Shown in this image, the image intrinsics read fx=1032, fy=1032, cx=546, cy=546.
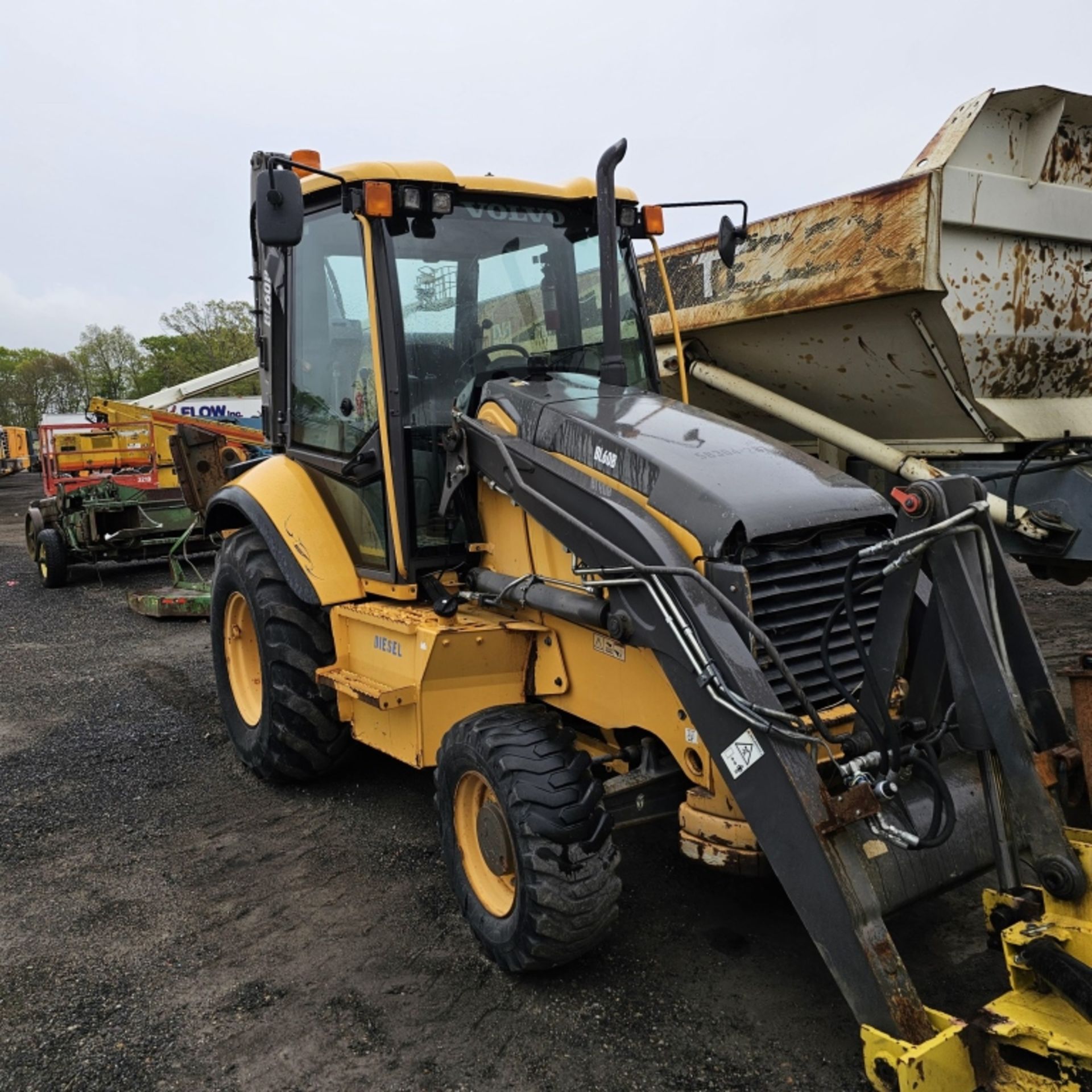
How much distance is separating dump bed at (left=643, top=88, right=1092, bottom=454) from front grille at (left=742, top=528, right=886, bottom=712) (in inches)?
83.9

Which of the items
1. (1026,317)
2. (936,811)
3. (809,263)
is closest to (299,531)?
(936,811)

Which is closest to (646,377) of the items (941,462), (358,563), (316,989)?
(358,563)

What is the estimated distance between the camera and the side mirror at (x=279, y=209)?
10.5 ft

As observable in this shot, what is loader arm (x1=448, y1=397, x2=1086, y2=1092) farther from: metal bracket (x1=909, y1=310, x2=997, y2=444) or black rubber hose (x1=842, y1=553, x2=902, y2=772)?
metal bracket (x1=909, y1=310, x2=997, y2=444)

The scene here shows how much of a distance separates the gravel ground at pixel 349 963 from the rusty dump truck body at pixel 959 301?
2.56 meters

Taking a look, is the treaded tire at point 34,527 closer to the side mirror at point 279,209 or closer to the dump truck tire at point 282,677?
the dump truck tire at point 282,677

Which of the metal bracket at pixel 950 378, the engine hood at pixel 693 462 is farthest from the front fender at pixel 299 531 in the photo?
the metal bracket at pixel 950 378

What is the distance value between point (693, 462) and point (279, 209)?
151 centimetres

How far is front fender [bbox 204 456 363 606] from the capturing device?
4113mm

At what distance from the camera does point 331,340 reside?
13.4ft

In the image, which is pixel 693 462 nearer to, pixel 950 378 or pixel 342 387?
pixel 342 387

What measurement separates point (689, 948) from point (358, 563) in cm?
192

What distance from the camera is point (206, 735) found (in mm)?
5465

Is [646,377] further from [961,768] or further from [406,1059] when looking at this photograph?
[406,1059]
